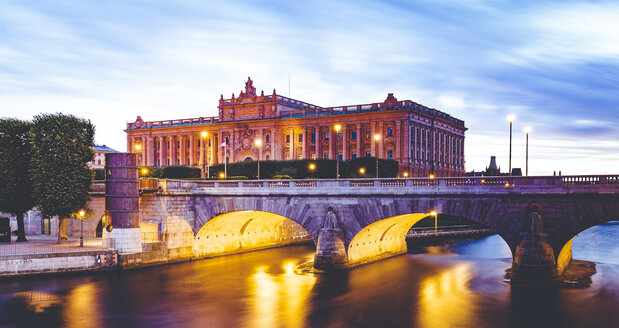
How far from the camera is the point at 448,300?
3647 centimetres

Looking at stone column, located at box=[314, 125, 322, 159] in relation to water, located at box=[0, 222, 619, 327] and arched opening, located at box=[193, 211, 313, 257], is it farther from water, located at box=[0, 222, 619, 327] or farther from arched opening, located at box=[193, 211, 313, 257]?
water, located at box=[0, 222, 619, 327]

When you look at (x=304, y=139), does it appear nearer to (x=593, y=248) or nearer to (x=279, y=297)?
(x=593, y=248)

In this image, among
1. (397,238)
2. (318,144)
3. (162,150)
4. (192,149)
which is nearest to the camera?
(397,238)

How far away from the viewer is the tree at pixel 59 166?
4966cm

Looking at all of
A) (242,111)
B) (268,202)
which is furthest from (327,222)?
(242,111)

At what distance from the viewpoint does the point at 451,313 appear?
109 ft

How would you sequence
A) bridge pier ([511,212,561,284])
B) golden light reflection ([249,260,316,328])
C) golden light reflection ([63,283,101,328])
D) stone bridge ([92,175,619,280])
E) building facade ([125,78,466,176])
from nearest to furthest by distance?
golden light reflection ([63,283,101,328]) → golden light reflection ([249,260,316,328]) → bridge pier ([511,212,561,284]) → stone bridge ([92,175,619,280]) → building facade ([125,78,466,176])

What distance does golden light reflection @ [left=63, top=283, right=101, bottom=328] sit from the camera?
32.2 metres

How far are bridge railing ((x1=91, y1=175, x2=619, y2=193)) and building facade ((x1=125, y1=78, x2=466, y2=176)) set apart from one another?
4347cm

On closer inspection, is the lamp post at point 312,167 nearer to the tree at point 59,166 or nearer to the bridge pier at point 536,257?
the tree at point 59,166

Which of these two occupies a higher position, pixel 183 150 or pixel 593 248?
pixel 183 150

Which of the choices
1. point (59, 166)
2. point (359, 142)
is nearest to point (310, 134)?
point (359, 142)

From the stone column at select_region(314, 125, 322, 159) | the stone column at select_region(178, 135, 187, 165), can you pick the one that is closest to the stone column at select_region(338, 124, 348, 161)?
the stone column at select_region(314, 125, 322, 159)

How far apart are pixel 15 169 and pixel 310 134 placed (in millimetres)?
63786
